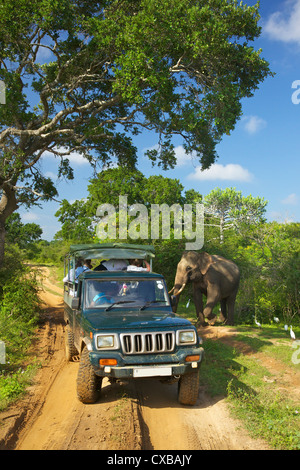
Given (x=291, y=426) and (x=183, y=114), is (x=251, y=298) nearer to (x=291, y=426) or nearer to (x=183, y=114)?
(x=183, y=114)

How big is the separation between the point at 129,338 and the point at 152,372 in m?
0.57

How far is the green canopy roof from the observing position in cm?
928

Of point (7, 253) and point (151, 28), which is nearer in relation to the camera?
point (151, 28)

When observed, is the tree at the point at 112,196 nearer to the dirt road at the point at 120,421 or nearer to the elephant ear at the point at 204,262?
the elephant ear at the point at 204,262

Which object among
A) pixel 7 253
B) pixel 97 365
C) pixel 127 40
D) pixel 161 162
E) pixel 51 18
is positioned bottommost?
pixel 97 365

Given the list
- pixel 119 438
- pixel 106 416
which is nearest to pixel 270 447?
pixel 119 438

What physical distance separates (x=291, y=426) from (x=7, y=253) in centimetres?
1242

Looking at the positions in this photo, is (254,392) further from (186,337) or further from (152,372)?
(152,372)

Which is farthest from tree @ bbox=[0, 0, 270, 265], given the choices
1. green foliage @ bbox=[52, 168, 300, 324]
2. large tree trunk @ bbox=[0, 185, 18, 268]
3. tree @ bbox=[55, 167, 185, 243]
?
tree @ bbox=[55, 167, 185, 243]

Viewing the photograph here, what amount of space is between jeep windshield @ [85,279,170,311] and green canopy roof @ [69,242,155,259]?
217cm

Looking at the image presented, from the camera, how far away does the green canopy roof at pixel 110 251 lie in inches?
365

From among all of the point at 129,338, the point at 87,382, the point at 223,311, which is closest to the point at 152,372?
the point at 129,338
